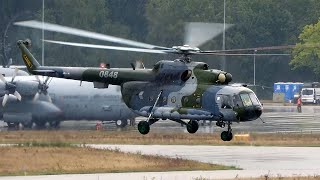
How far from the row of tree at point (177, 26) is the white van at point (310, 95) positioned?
259cm

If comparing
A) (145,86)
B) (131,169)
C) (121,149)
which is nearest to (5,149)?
(121,149)

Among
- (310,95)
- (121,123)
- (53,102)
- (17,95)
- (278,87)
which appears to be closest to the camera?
(17,95)

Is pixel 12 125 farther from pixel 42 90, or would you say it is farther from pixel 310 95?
pixel 310 95

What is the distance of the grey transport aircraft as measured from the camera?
86.5 meters

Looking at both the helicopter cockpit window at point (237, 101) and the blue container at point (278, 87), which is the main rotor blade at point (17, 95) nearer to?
the helicopter cockpit window at point (237, 101)

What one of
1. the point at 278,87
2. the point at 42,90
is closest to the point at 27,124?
the point at 42,90

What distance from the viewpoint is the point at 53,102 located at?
87.9 m

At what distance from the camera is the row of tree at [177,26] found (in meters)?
95.3

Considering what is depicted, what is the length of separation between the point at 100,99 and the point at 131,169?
2964 centimetres

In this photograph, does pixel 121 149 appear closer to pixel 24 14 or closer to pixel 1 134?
pixel 1 134

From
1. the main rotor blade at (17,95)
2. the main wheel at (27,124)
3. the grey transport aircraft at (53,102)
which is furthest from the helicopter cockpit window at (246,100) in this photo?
the main rotor blade at (17,95)

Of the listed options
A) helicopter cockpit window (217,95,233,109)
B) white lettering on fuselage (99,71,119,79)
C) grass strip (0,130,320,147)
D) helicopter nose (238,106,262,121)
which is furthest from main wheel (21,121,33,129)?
helicopter nose (238,106,262,121)

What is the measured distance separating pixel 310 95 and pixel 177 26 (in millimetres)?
55345

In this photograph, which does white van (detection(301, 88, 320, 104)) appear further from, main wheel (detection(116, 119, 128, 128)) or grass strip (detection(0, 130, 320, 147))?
grass strip (detection(0, 130, 320, 147))
